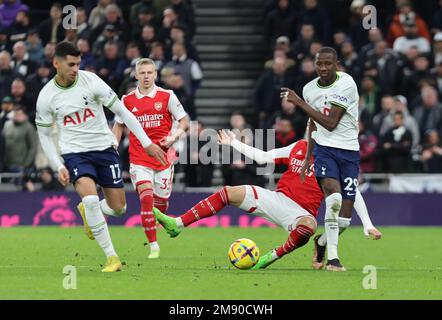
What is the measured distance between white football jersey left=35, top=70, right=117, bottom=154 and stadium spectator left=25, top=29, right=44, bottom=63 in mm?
12954

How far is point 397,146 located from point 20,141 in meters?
7.06

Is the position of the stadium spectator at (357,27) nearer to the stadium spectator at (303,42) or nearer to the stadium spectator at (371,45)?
the stadium spectator at (371,45)

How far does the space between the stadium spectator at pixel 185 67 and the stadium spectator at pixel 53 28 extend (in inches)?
110

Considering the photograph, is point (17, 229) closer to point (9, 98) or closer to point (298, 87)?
point (9, 98)

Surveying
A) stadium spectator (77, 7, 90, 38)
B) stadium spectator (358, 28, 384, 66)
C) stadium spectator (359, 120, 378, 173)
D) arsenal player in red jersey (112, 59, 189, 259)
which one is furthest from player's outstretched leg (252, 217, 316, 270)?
stadium spectator (77, 7, 90, 38)

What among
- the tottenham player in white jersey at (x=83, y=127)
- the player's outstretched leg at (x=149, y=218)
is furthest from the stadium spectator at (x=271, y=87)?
the tottenham player in white jersey at (x=83, y=127)

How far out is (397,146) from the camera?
23000 mm

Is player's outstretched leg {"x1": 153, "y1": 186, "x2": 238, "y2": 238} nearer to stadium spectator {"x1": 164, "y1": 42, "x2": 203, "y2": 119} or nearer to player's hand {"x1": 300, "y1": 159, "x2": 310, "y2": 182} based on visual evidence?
player's hand {"x1": 300, "y1": 159, "x2": 310, "y2": 182}

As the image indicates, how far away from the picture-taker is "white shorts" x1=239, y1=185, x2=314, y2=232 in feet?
45.0

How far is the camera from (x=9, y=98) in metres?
24.4

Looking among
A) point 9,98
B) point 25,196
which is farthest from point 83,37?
point 25,196

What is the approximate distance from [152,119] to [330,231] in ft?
12.4

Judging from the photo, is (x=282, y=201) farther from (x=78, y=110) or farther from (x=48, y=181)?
(x=48, y=181)

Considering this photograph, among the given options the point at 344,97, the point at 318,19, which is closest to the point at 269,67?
the point at 318,19
